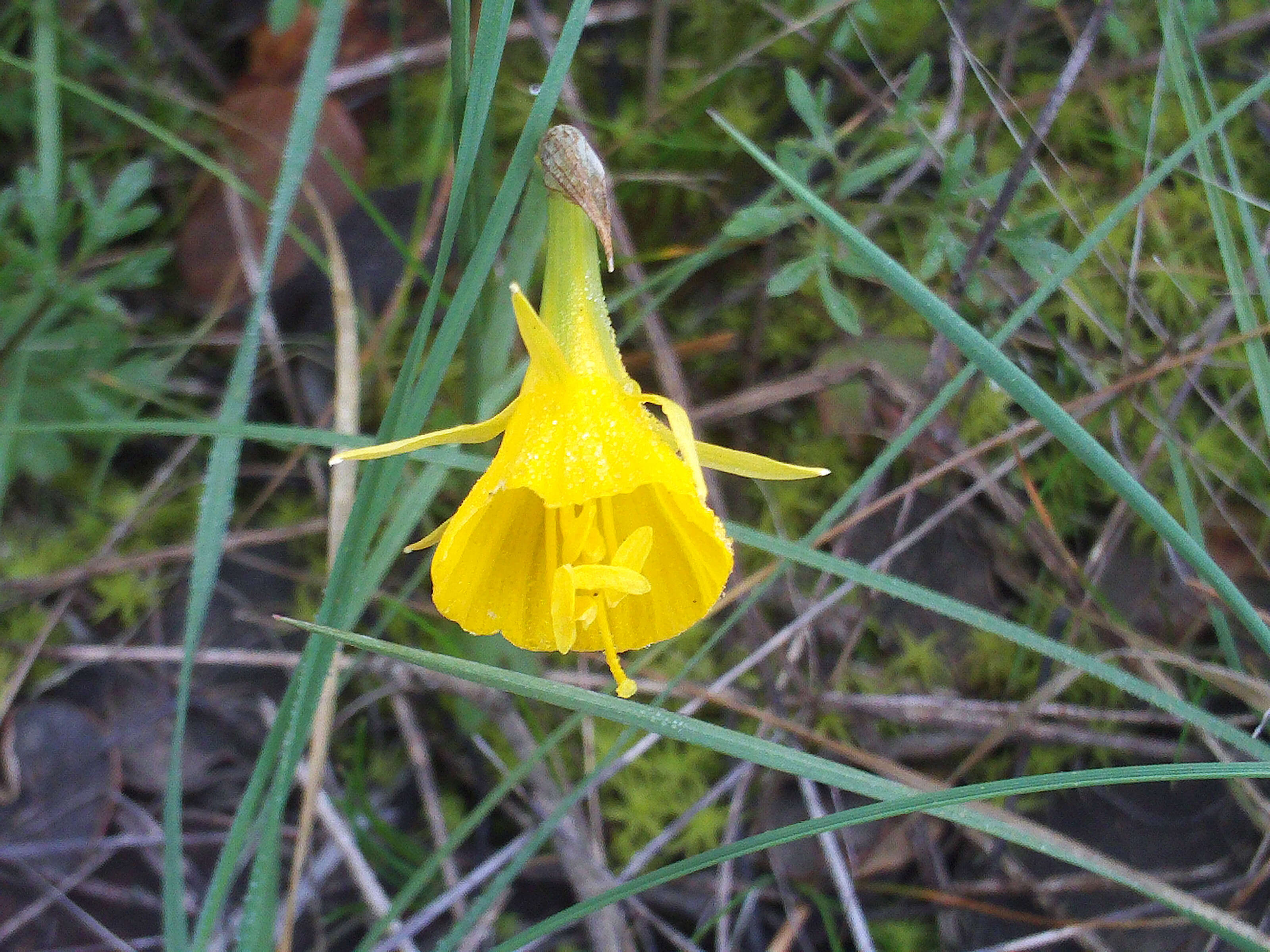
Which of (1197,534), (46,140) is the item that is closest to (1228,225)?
(1197,534)

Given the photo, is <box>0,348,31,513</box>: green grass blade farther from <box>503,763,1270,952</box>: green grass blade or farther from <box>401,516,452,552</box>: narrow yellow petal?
<box>503,763,1270,952</box>: green grass blade

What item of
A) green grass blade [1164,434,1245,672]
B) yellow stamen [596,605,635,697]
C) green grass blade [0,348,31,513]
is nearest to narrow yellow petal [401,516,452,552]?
yellow stamen [596,605,635,697]

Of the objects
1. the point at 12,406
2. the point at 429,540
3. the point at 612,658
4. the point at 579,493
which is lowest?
the point at 12,406

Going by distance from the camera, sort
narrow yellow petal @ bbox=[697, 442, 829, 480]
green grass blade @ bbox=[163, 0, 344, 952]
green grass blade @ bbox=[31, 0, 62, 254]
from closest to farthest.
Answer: narrow yellow petal @ bbox=[697, 442, 829, 480] < green grass blade @ bbox=[163, 0, 344, 952] < green grass blade @ bbox=[31, 0, 62, 254]

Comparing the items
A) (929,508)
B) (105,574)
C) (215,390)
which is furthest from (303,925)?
(929,508)

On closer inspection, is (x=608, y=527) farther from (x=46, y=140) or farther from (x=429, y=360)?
(x=46, y=140)

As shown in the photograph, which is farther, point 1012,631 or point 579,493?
point 1012,631

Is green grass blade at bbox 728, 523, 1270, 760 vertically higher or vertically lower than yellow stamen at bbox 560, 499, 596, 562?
lower

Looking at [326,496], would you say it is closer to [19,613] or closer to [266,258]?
[19,613]
